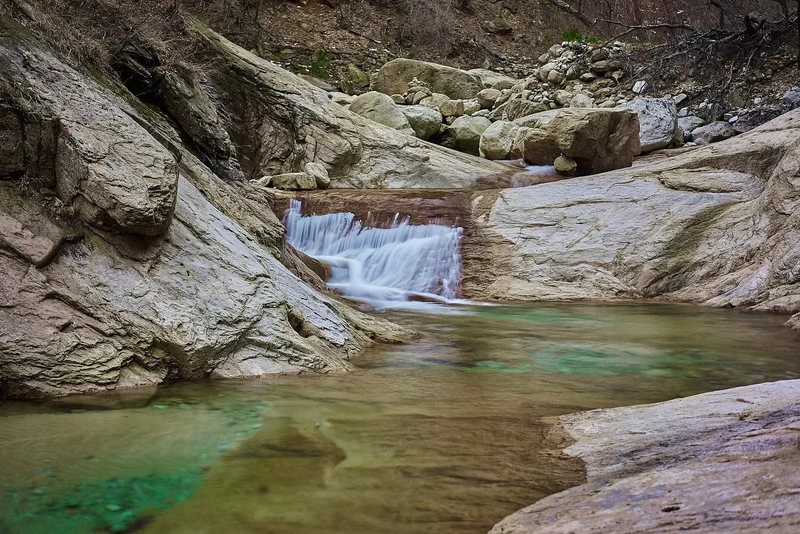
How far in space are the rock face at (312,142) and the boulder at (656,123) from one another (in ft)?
8.91

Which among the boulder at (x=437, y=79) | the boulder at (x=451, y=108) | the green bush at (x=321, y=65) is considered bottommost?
the boulder at (x=451, y=108)

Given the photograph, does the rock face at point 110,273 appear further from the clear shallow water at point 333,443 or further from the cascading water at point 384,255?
the cascading water at point 384,255

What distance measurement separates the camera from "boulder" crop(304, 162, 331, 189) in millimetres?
12037

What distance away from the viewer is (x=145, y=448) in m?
2.80

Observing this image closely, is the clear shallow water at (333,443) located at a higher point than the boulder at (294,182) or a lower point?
lower

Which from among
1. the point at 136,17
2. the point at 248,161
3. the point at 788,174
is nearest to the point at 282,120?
the point at 248,161

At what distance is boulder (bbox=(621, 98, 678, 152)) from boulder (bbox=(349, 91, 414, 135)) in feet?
14.5

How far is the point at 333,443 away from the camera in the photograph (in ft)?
9.40

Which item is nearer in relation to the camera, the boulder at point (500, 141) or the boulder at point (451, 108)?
the boulder at point (500, 141)

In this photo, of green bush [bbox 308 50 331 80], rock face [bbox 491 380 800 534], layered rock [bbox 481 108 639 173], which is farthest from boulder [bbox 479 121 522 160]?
rock face [bbox 491 380 800 534]

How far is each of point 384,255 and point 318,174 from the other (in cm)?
306

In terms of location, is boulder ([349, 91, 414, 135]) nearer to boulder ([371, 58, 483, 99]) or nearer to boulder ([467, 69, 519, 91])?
boulder ([371, 58, 483, 99])

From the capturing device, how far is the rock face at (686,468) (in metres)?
1.60

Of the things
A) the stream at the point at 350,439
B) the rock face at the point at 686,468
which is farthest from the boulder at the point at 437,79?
the rock face at the point at 686,468
